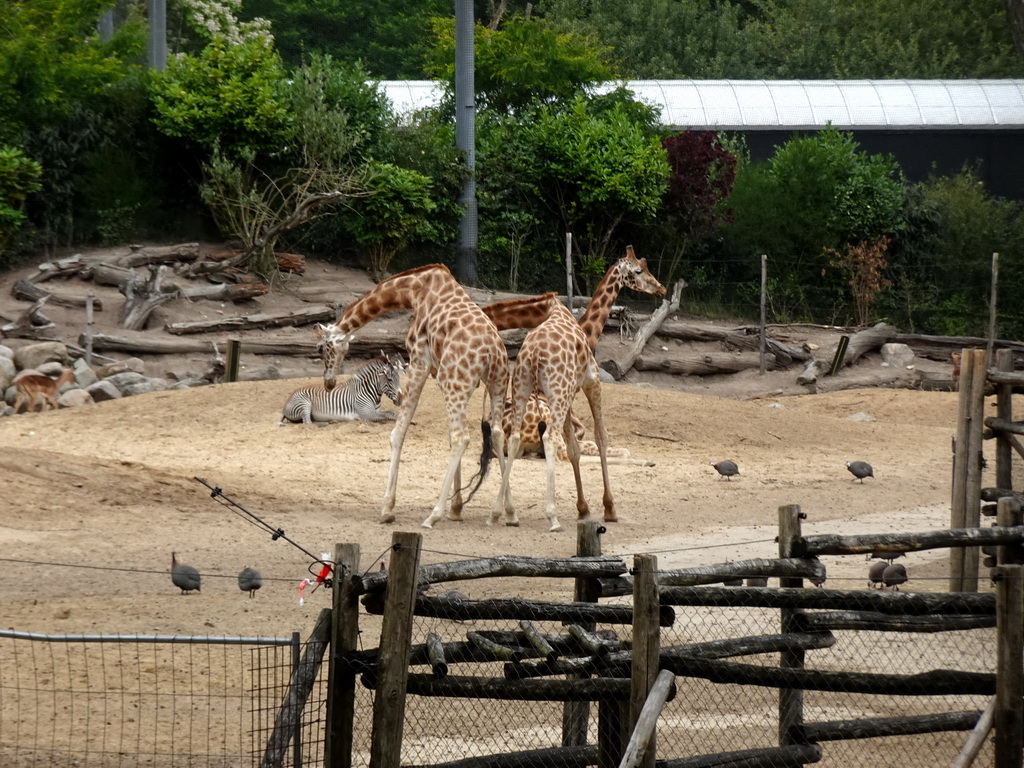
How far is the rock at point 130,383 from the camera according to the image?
1852 centimetres

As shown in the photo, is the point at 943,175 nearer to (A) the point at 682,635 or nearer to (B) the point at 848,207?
(B) the point at 848,207

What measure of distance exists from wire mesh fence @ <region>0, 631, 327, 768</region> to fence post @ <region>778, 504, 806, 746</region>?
2.11 metres

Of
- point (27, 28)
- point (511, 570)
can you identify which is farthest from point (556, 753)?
point (27, 28)

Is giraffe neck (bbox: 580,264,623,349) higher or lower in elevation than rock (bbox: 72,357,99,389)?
higher

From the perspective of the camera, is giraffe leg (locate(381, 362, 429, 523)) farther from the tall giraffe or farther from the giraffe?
the tall giraffe

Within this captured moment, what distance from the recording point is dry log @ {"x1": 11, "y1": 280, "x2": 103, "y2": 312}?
21.3 m

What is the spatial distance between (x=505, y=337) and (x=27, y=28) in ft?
37.8

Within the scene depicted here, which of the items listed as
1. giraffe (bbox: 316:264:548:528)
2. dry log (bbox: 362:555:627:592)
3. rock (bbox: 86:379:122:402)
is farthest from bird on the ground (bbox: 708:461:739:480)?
rock (bbox: 86:379:122:402)

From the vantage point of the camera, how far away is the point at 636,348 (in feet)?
71.9

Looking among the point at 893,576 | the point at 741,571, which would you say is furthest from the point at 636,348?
the point at 741,571

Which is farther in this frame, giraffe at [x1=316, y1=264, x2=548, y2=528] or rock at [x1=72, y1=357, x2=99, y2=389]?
rock at [x1=72, y1=357, x2=99, y2=389]

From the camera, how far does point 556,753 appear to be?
5383 mm

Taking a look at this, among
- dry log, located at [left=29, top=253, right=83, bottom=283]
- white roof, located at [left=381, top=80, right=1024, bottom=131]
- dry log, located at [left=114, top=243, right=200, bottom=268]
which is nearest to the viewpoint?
dry log, located at [left=29, top=253, right=83, bottom=283]

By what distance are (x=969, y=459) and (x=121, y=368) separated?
1363cm
